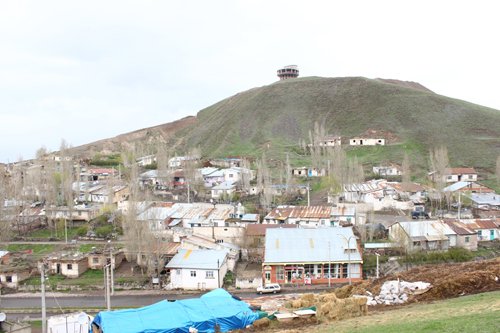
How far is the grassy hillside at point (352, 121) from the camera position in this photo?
89.0 meters

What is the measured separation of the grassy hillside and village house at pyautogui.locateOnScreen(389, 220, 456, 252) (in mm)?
44330

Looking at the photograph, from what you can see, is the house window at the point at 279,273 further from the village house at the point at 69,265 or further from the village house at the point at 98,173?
the village house at the point at 98,173

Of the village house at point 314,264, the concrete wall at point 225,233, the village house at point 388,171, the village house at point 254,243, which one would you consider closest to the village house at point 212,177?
the village house at point 388,171

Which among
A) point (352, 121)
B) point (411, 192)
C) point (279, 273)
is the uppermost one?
point (352, 121)

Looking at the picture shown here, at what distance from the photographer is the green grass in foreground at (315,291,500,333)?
11198mm

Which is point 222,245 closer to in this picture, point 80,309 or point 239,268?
point 239,268

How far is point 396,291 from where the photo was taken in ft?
60.1

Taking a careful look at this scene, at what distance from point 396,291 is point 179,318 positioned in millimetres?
9054

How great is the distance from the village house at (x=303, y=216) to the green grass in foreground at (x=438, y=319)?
86.2 ft

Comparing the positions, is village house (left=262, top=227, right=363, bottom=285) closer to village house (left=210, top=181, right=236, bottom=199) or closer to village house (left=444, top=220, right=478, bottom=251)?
village house (left=444, top=220, right=478, bottom=251)

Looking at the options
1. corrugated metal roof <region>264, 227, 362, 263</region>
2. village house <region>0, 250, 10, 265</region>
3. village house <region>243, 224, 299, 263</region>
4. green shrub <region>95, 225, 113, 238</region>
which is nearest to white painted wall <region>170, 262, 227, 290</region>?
corrugated metal roof <region>264, 227, 362, 263</region>

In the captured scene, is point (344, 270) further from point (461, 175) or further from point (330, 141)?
point (330, 141)

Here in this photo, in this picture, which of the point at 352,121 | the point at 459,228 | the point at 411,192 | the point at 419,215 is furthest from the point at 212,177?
the point at 352,121

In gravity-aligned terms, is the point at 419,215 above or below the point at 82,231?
above
